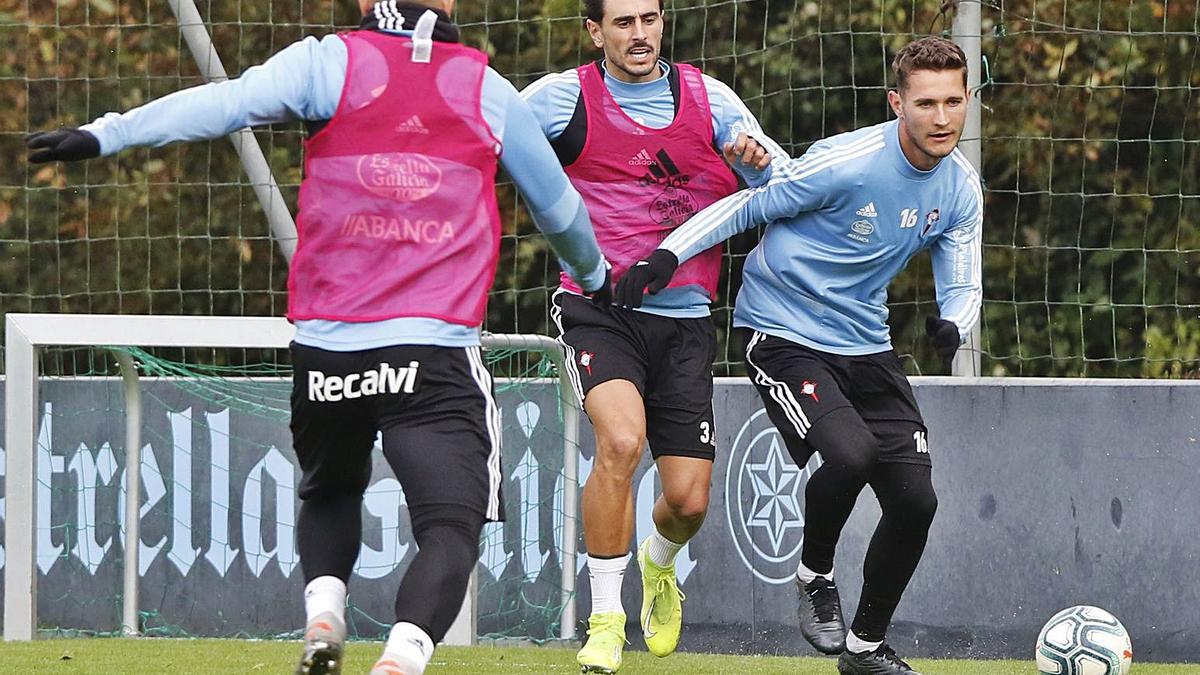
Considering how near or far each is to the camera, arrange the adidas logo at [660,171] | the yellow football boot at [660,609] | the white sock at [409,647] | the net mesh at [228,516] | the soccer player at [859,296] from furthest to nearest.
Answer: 1. the net mesh at [228,516]
2. the yellow football boot at [660,609]
3. the adidas logo at [660,171]
4. the soccer player at [859,296]
5. the white sock at [409,647]

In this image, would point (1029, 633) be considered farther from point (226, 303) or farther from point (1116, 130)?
point (226, 303)

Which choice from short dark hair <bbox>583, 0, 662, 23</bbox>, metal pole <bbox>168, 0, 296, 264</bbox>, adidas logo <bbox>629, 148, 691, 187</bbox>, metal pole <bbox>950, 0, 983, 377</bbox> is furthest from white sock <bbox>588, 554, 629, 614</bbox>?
metal pole <bbox>168, 0, 296, 264</bbox>

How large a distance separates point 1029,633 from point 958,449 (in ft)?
2.62

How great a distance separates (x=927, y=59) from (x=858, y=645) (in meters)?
1.90

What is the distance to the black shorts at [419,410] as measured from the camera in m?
4.18

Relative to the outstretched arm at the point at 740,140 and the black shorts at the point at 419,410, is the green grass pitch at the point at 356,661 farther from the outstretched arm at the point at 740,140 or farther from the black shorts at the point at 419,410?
the black shorts at the point at 419,410

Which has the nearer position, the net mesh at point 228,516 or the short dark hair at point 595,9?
the short dark hair at point 595,9

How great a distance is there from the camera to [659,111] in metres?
6.34

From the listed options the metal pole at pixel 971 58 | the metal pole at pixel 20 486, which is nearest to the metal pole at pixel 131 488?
the metal pole at pixel 20 486

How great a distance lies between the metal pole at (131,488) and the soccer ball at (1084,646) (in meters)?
3.98

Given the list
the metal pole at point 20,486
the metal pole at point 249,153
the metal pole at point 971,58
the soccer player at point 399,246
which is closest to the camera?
the soccer player at point 399,246

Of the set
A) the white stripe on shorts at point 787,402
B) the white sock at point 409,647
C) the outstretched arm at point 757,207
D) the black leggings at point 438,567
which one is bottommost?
the white sock at point 409,647

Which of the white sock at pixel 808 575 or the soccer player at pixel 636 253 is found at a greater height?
the soccer player at pixel 636 253

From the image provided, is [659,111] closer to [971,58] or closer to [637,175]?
[637,175]
